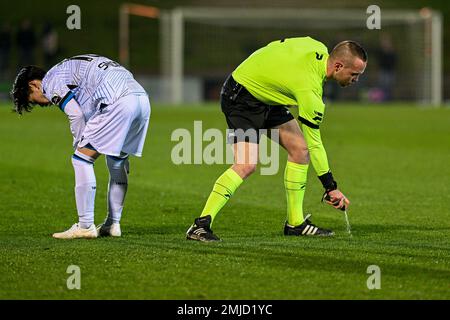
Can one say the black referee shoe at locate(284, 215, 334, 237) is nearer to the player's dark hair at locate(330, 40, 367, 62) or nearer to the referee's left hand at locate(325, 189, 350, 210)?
the referee's left hand at locate(325, 189, 350, 210)

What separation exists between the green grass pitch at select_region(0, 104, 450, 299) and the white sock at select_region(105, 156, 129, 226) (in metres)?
0.33

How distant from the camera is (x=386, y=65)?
38938 mm

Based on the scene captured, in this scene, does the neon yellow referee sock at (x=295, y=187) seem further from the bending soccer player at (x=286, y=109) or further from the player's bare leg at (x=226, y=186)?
the player's bare leg at (x=226, y=186)

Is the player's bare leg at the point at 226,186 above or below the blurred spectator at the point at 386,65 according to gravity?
below

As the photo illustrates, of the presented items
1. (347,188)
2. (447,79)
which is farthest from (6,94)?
(347,188)

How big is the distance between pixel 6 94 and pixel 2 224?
90.5 ft

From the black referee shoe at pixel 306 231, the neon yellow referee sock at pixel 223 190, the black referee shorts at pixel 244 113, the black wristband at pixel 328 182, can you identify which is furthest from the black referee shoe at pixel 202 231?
the black wristband at pixel 328 182

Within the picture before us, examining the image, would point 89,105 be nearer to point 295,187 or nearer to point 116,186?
point 116,186

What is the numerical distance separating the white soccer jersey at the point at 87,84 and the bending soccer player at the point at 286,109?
941 millimetres

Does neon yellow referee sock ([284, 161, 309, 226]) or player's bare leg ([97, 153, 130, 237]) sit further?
neon yellow referee sock ([284, 161, 309, 226])

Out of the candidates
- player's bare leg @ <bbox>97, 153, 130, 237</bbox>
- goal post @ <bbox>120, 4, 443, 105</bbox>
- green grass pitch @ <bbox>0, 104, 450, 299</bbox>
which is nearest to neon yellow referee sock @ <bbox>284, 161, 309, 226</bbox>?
green grass pitch @ <bbox>0, 104, 450, 299</bbox>

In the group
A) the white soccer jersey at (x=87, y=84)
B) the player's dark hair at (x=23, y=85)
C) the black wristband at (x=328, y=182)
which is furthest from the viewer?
the player's dark hair at (x=23, y=85)

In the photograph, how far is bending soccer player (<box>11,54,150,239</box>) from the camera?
960 cm

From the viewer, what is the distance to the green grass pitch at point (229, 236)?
7.65 metres
